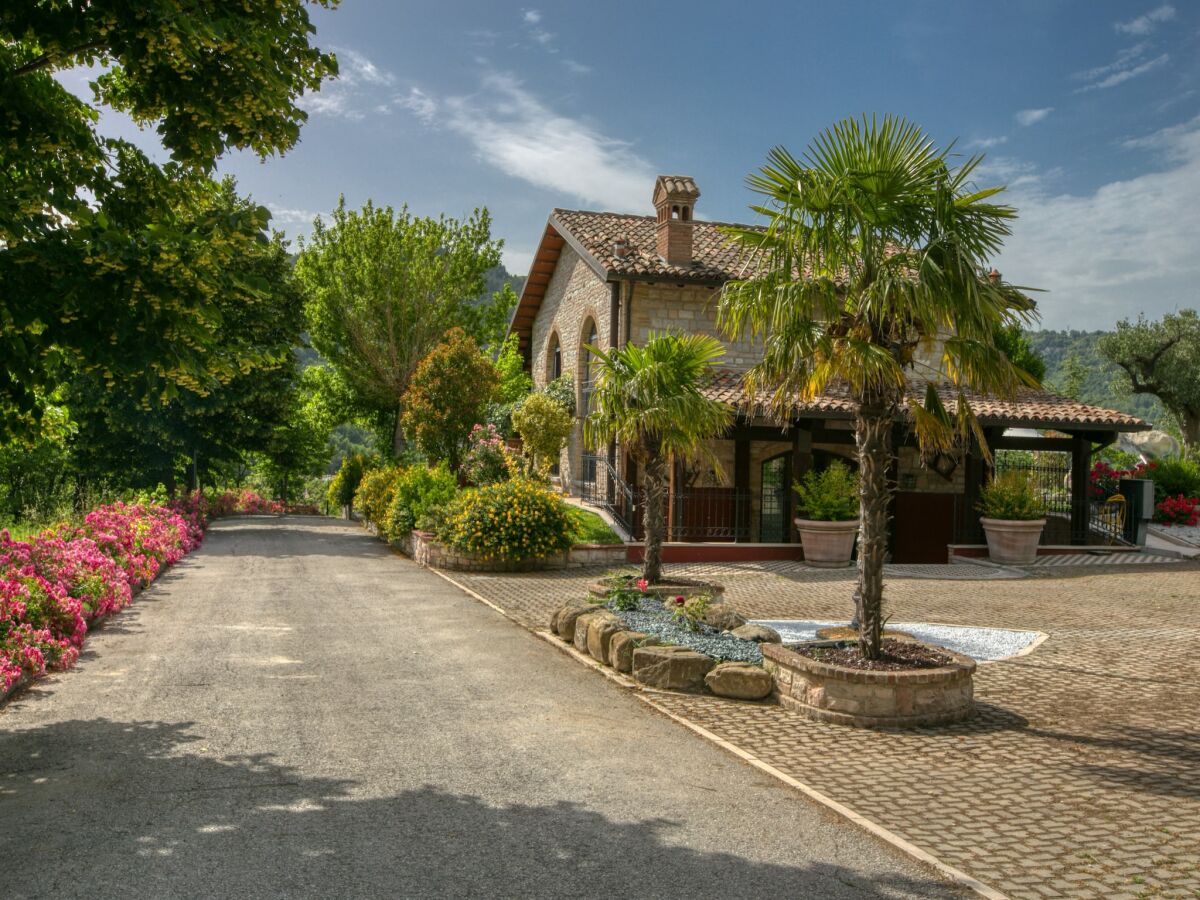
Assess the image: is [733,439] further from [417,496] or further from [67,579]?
[67,579]

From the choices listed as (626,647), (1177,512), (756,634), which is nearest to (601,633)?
(626,647)

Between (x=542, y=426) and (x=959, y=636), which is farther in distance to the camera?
(x=542, y=426)

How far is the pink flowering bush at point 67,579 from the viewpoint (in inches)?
304

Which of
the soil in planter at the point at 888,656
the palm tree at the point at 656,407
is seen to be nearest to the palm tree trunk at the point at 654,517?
the palm tree at the point at 656,407

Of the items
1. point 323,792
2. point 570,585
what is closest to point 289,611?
point 570,585

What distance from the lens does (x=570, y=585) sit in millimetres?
14352

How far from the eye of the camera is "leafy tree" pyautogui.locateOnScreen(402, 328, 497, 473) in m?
21.2

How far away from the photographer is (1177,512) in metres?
22.7

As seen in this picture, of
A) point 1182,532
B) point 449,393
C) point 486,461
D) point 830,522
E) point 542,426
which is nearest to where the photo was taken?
point 830,522

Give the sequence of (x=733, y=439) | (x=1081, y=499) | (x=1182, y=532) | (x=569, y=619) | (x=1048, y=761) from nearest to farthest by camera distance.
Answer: (x=1048, y=761) → (x=569, y=619) → (x=733, y=439) → (x=1081, y=499) → (x=1182, y=532)

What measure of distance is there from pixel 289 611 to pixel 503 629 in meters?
2.99

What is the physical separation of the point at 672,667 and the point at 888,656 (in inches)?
71.0

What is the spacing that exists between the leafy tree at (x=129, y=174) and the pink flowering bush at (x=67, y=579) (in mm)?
2579

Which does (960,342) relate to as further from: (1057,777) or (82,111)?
(82,111)
